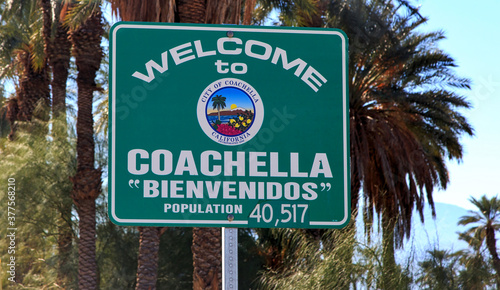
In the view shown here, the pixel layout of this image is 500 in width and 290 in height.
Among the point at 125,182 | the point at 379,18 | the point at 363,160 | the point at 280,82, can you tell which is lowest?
the point at 125,182

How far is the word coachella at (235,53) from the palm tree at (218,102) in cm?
14

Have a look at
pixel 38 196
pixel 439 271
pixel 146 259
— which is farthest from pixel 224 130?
pixel 38 196

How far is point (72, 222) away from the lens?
20.2 meters

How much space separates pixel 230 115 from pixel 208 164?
0.89 ft

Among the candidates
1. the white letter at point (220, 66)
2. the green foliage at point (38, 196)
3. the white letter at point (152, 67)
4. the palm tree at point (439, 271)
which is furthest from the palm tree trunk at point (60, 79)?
the white letter at point (220, 66)

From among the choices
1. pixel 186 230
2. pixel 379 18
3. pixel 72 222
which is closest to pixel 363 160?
pixel 379 18

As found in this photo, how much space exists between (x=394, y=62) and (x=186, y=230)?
8.06 meters

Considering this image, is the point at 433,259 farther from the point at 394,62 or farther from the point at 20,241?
the point at 20,241

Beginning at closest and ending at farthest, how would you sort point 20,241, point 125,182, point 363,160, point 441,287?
point 125,182, point 441,287, point 363,160, point 20,241

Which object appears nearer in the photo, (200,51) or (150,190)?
(150,190)

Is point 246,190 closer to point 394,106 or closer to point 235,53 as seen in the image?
point 235,53

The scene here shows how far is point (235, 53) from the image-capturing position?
11.0ft

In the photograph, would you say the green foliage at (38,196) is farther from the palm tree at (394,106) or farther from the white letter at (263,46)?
the white letter at (263,46)

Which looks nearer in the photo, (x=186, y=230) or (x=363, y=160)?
(x=363, y=160)
